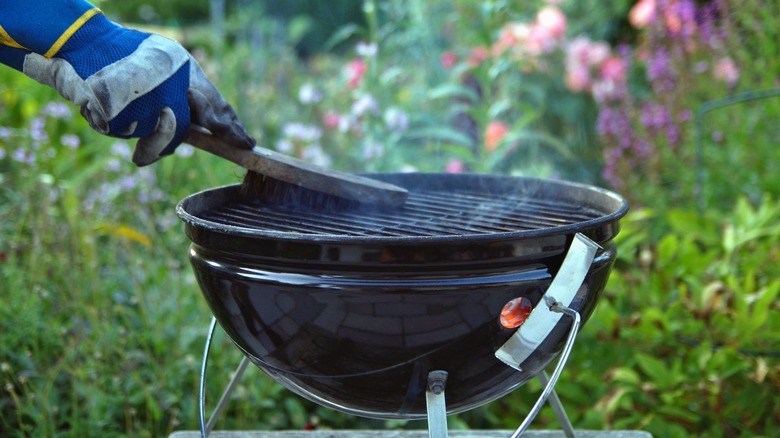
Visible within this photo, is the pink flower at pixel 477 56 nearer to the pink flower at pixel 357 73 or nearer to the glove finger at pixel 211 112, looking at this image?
the pink flower at pixel 357 73

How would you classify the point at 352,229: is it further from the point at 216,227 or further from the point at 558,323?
the point at 558,323

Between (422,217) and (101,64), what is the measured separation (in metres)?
0.70

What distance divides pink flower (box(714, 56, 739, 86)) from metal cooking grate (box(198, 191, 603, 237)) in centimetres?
243

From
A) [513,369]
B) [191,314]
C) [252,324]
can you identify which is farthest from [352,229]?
[191,314]

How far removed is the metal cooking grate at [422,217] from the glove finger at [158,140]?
0.16m

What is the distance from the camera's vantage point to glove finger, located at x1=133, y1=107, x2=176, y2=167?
1437 mm

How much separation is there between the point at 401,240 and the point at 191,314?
1647 millimetres

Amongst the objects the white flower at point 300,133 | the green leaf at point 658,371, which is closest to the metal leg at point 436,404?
the green leaf at point 658,371

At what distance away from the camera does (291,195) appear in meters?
1.72

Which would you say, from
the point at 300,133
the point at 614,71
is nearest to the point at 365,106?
the point at 300,133

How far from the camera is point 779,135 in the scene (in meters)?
3.54

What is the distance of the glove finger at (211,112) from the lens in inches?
59.4

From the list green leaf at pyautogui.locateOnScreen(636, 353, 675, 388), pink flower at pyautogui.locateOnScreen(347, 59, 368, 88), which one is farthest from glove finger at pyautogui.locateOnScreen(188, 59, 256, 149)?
pink flower at pyautogui.locateOnScreen(347, 59, 368, 88)

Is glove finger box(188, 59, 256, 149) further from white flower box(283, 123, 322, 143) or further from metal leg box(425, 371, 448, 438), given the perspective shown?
white flower box(283, 123, 322, 143)
